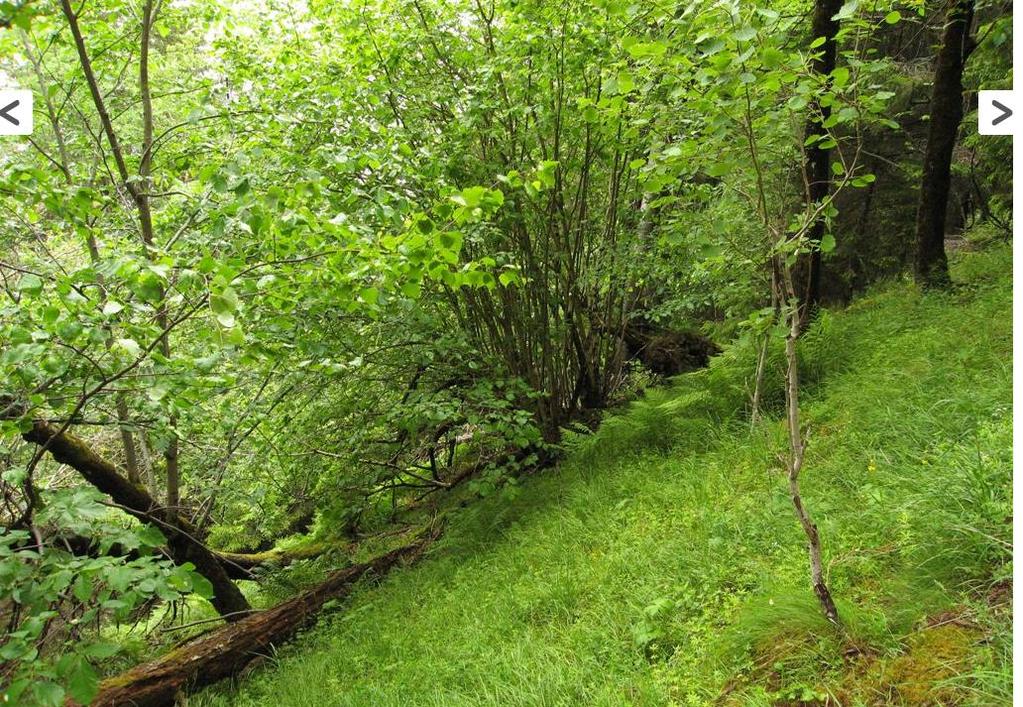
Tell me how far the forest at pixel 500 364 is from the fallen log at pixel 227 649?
0.12ft

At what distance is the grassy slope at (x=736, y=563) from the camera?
8.54ft

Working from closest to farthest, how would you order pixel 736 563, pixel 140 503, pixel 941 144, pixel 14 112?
pixel 14 112, pixel 736 563, pixel 140 503, pixel 941 144

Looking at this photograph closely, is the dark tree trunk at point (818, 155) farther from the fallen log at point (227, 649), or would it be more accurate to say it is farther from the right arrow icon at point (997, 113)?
the fallen log at point (227, 649)

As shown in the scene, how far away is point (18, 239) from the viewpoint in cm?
519

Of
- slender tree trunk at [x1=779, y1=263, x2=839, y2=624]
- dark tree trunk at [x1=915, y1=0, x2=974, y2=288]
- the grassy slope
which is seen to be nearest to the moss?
the grassy slope

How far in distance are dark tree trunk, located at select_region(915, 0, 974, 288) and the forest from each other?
0.04 m

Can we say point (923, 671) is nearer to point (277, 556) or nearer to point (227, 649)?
point (227, 649)

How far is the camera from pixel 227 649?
5.46 meters

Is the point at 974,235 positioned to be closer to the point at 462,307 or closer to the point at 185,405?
the point at 462,307

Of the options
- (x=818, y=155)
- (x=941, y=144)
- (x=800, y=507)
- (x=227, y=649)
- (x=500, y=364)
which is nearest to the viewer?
(x=800, y=507)

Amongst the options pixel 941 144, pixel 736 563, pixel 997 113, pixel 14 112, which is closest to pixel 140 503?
pixel 14 112

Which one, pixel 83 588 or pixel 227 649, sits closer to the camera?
pixel 83 588

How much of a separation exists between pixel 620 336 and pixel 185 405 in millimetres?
6291

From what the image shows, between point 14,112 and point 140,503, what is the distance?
153 inches
